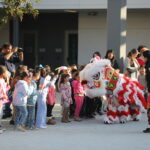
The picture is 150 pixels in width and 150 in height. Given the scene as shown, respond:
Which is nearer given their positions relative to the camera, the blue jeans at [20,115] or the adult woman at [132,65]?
the blue jeans at [20,115]

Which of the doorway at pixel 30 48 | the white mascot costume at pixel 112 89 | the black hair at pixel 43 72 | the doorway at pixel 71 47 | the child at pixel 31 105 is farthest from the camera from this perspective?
the doorway at pixel 30 48

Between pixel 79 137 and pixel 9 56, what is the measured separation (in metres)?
3.22

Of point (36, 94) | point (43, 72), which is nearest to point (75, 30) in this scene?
point (43, 72)

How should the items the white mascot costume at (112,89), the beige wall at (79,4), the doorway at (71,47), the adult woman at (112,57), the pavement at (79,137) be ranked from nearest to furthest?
the pavement at (79,137) < the white mascot costume at (112,89) < the adult woman at (112,57) < the beige wall at (79,4) < the doorway at (71,47)

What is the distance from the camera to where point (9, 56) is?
1118cm

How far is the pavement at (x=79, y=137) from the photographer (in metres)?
8.23

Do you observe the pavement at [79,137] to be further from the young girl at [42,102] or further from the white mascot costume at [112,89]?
the white mascot costume at [112,89]

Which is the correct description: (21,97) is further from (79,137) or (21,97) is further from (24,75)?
(79,137)

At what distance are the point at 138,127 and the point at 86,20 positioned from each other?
10.4 m

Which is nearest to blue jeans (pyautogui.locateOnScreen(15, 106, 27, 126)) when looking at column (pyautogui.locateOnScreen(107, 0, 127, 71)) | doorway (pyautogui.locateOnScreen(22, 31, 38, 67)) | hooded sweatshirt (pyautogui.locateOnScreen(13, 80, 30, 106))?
hooded sweatshirt (pyautogui.locateOnScreen(13, 80, 30, 106))

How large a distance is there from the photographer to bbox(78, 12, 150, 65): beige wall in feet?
28.2

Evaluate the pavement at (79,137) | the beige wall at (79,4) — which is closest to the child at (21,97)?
the pavement at (79,137)

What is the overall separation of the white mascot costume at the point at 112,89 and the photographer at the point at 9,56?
5.93 ft

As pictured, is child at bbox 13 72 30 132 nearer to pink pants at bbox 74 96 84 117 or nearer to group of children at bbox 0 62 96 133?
group of children at bbox 0 62 96 133
